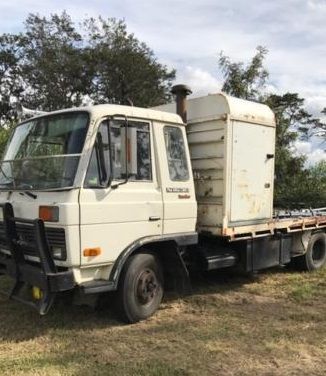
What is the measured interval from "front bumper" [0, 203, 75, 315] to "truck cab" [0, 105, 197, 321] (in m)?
0.01

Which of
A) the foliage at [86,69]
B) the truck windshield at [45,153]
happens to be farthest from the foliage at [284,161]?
the foliage at [86,69]

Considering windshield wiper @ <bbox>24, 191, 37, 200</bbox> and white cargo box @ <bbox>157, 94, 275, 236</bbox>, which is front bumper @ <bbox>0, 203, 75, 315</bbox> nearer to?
windshield wiper @ <bbox>24, 191, 37, 200</bbox>

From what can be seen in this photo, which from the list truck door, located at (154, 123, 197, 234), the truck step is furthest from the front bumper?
the truck step

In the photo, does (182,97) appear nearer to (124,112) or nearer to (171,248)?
(124,112)

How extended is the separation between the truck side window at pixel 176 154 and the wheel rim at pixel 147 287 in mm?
1269

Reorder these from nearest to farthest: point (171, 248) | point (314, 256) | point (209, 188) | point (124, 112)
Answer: point (124, 112) → point (171, 248) → point (209, 188) → point (314, 256)

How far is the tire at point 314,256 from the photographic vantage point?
1007 cm

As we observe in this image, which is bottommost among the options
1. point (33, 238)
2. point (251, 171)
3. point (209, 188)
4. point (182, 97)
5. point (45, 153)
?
point (33, 238)

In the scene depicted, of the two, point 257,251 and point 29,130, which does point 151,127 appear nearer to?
point 29,130

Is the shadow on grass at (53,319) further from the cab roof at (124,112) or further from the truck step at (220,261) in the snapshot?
the cab roof at (124,112)

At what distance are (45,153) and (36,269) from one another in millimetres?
1427

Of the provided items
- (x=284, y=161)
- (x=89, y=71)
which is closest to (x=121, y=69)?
(x=89, y=71)

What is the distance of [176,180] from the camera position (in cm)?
713

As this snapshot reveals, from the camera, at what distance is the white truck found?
6.01 m
